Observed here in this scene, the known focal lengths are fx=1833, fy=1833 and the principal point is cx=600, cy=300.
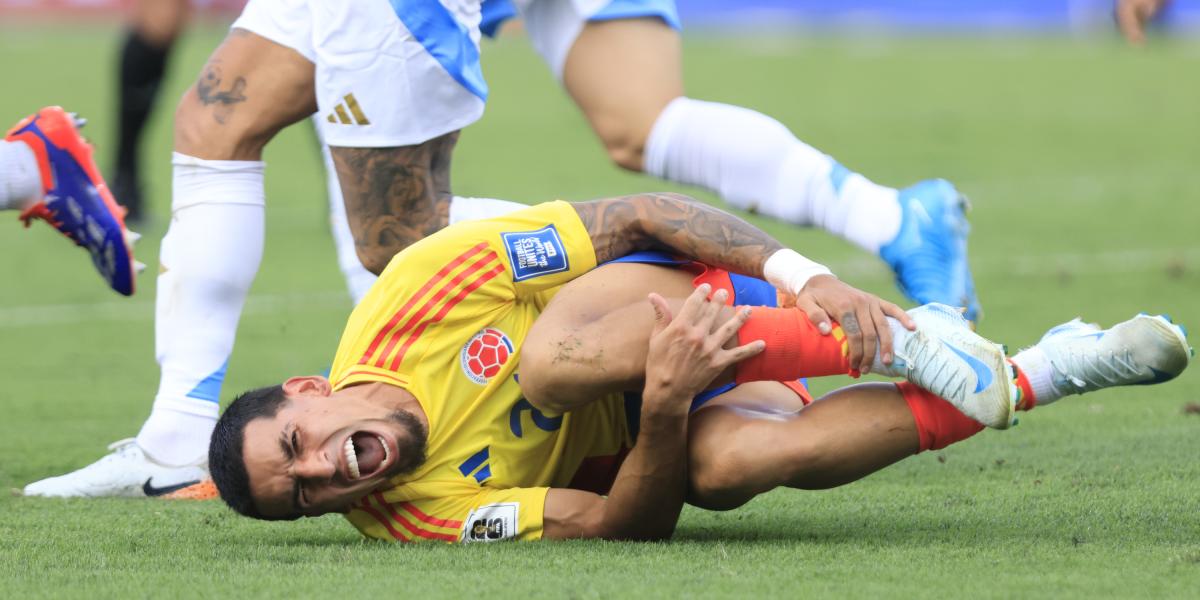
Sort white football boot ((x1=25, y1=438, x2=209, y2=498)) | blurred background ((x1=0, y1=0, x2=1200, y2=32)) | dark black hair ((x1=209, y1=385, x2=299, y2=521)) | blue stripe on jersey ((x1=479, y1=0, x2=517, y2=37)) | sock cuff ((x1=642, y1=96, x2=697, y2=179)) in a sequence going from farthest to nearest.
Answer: blurred background ((x1=0, y1=0, x2=1200, y2=32)) → blue stripe on jersey ((x1=479, y1=0, x2=517, y2=37)) → white football boot ((x1=25, y1=438, x2=209, y2=498)) → sock cuff ((x1=642, y1=96, x2=697, y2=179)) → dark black hair ((x1=209, y1=385, x2=299, y2=521))

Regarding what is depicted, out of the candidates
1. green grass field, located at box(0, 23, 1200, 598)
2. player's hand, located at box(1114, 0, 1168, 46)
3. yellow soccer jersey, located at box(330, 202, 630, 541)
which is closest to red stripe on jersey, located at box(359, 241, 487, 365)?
yellow soccer jersey, located at box(330, 202, 630, 541)

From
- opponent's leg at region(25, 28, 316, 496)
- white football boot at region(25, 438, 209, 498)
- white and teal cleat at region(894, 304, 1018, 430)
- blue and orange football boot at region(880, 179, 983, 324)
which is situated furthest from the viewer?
opponent's leg at region(25, 28, 316, 496)

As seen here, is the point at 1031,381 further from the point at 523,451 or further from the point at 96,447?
the point at 96,447

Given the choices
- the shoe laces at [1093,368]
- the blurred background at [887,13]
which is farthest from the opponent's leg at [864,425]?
the blurred background at [887,13]

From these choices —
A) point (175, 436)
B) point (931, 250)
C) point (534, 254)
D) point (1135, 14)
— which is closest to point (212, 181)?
point (175, 436)

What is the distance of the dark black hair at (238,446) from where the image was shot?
3.30 meters

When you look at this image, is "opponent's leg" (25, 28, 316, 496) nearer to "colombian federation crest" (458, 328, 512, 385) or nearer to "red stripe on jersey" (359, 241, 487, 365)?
"red stripe on jersey" (359, 241, 487, 365)

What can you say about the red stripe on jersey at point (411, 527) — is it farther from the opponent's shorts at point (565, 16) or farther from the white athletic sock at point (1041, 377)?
the opponent's shorts at point (565, 16)

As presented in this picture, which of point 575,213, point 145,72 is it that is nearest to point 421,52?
point 575,213

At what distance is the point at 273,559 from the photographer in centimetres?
320

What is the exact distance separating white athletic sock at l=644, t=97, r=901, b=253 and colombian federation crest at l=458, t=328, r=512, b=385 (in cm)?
65

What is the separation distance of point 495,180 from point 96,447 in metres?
5.62

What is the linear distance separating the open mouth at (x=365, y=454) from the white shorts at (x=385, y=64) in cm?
100

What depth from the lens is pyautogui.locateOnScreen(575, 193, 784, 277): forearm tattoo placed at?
3387mm
